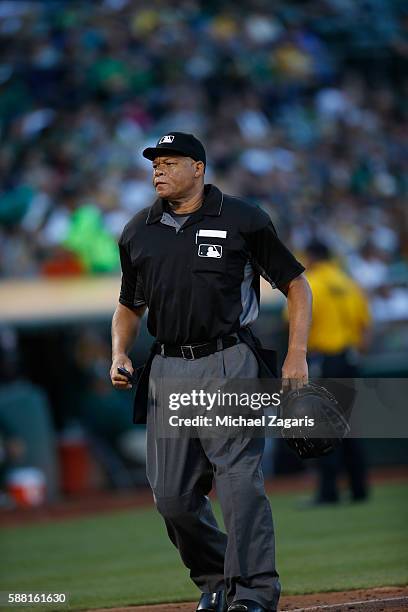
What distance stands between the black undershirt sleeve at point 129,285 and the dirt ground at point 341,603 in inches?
56.4

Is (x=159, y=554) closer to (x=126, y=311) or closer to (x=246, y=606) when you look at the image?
(x=126, y=311)

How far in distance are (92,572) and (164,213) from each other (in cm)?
305

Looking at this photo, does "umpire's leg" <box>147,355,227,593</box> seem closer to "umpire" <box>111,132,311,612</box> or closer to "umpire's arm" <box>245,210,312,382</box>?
"umpire" <box>111,132,311,612</box>

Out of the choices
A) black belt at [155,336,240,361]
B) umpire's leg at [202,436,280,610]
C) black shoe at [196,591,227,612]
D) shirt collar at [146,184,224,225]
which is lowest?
black shoe at [196,591,227,612]

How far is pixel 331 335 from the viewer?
955 cm

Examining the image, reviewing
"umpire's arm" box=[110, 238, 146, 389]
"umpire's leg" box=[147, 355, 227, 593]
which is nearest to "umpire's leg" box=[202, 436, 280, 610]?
"umpire's leg" box=[147, 355, 227, 593]

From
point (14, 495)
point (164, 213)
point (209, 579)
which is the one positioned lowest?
point (14, 495)

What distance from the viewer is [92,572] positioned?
6.97 m

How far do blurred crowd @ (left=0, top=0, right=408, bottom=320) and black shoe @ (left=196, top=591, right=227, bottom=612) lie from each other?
8.47 meters

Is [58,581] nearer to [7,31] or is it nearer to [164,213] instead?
[164,213]

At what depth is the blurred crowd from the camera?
1397 centimetres

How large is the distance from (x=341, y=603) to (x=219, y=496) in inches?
37.5

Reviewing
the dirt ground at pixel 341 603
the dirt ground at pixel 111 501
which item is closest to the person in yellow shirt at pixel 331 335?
the dirt ground at pixel 111 501

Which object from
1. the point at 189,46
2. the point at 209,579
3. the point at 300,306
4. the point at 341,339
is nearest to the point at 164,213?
the point at 300,306
